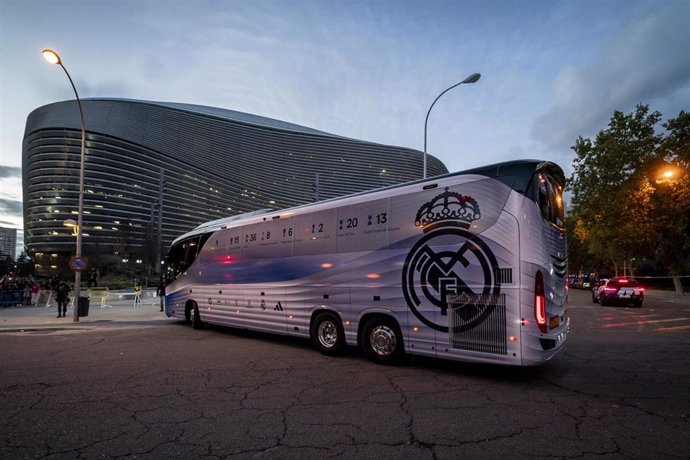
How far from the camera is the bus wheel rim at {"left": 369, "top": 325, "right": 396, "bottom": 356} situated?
7352 millimetres

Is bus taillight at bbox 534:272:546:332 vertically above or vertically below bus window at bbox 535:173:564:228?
below

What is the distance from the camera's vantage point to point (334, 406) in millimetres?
5098

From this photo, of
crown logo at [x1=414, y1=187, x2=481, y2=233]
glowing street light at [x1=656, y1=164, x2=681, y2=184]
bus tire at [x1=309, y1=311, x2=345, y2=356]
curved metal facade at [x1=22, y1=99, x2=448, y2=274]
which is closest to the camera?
crown logo at [x1=414, y1=187, x2=481, y2=233]

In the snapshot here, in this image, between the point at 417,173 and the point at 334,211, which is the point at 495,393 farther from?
the point at 417,173

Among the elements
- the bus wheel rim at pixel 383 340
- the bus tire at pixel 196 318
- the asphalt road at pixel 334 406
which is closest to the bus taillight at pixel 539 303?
the asphalt road at pixel 334 406

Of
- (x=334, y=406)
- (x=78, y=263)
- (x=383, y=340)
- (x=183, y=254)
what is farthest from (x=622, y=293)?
(x=78, y=263)

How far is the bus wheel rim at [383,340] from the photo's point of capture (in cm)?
735

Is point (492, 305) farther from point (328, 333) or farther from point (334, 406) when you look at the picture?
point (328, 333)

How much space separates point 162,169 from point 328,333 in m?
134

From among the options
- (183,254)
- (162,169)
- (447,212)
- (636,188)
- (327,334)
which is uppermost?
(162,169)

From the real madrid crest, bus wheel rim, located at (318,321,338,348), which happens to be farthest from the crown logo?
bus wheel rim, located at (318,321,338,348)

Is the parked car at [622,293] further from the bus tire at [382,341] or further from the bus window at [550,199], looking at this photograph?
the bus tire at [382,341]

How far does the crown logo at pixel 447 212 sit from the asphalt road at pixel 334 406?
2.49 m

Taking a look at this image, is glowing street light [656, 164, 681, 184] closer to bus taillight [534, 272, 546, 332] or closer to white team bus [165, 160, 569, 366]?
white team bus [165, 160, 569, 366]
